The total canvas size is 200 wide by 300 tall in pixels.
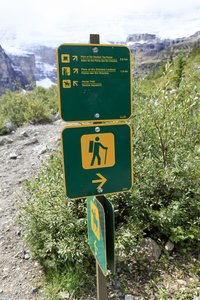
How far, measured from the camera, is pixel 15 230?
3510 mm

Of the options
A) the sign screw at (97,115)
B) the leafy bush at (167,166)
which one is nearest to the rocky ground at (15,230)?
the leafy bush at (167,166)

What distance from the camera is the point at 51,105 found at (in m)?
15.5

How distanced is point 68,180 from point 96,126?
0.35 meters

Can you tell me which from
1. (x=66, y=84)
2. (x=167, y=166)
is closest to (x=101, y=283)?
(x=66, y=84)

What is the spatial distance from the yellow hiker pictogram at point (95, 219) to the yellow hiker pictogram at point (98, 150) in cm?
30

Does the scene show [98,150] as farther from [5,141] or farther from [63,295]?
[5,141]

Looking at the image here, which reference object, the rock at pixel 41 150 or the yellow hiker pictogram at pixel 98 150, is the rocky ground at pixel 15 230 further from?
the yellow hiker pictogram at pixel 98 150

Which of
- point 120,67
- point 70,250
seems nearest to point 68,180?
point 120,67

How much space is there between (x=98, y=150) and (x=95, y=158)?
0.05 metres

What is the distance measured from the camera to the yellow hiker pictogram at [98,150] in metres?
1.40

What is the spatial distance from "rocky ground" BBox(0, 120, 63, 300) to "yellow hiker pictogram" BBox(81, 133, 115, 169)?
184 centimetres

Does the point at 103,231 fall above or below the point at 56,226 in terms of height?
above

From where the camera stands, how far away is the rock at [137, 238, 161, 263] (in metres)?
2.68

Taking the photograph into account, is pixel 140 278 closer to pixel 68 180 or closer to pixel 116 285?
pixel 116 285
